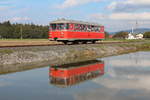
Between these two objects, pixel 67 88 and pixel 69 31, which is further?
pixel 69 31

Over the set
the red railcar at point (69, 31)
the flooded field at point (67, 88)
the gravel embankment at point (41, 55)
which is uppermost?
the red railcar at point (69, 31)

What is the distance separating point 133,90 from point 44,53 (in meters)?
13.2

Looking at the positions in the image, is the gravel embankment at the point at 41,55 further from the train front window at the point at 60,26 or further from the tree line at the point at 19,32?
the tree line at the point at 19,32

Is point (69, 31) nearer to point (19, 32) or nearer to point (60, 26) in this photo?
point (60, 26)

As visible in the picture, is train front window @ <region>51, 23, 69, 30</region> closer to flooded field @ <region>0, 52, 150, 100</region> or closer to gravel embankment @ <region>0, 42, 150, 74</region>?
gravel embankment @ <region>0, 42, 150, 74</region>

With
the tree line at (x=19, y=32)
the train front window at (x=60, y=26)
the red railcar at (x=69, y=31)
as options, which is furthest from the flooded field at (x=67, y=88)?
the tree line at (x=19, y=32)

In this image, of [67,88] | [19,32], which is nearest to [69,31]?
[67,88]

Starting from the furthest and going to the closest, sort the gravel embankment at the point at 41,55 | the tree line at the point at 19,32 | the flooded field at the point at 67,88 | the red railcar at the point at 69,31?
the tree line at the point at 19,32 < the red railcar at the point at 69,31 < the gravel embankment at the point at 41,55 < the flooded field at the point at 67,88

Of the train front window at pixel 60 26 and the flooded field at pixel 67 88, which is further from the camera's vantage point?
the train front window at pixel 60 26

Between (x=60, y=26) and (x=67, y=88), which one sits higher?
(x=60, y=26)

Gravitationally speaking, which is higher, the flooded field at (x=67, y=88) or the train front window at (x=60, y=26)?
the train front window at (x=60, y=26)

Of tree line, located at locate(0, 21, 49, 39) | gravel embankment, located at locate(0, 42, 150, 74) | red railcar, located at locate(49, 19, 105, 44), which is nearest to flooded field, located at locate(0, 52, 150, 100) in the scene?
gravel embankment, located at locate(0, 42, 150, 74)

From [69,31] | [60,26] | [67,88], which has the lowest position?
[67,88]

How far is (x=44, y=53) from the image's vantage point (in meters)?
23.2
